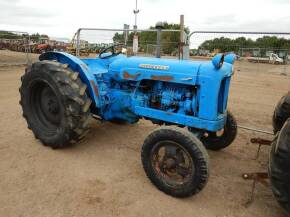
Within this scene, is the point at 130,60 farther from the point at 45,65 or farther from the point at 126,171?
the point at 126,171

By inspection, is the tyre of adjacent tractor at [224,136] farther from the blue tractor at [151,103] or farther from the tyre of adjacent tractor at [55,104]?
the tyre of adjacent tractor at [55,104]

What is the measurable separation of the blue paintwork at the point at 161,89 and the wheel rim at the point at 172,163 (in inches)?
19.5

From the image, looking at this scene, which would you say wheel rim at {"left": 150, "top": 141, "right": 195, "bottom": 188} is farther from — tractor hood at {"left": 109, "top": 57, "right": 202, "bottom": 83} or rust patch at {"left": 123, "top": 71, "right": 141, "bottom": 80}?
rust patch at {"left": 123, "top": 71, "right": 141, "bottom": 80}

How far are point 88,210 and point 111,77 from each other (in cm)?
203

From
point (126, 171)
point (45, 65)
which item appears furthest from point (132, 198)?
point (45, 65)

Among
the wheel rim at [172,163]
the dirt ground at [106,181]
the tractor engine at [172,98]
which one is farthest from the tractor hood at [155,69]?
the dirt ground at [106,181]

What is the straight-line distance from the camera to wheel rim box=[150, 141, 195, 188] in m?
3.11

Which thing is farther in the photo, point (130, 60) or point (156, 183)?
point (130, 60)

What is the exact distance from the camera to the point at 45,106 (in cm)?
441

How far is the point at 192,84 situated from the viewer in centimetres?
348

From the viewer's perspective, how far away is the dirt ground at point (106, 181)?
2.91 m

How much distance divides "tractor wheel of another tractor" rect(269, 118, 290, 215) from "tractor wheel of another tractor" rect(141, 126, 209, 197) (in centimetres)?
63

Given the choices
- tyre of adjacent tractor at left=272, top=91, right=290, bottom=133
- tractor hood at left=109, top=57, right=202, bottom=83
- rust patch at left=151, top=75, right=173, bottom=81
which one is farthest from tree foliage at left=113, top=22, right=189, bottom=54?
tyre of adjacent tractor at left=272, top=91, right=290, bottom=133

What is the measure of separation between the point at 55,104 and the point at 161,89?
1532 mm
